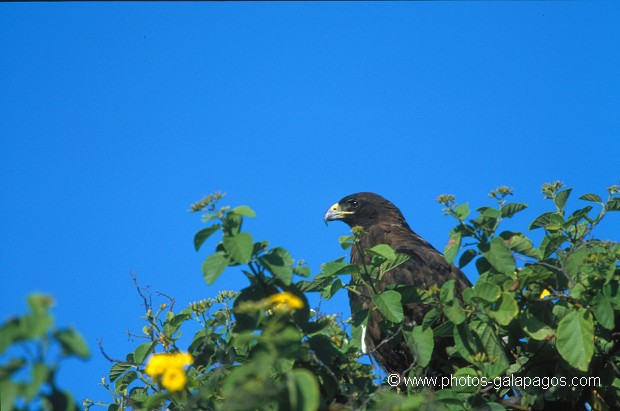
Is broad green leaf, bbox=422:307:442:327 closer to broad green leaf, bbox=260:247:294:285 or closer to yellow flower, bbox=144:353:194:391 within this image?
broad green leaf, bbox=260:247:294:285

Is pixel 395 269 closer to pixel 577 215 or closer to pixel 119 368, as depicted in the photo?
pixel 577 215

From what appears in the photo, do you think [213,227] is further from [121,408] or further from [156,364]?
[121,408]

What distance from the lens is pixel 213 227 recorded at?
284cm

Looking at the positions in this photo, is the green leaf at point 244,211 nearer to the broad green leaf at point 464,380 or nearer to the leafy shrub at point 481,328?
the leafy shrub at point 481,328

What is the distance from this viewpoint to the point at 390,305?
12.5ft

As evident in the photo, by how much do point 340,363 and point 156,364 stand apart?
1.45 m

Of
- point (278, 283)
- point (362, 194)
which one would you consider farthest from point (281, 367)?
point (362, 194)

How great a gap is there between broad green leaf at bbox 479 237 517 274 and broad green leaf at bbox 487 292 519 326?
0.43 feet

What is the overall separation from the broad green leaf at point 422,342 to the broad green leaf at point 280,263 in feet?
3.73

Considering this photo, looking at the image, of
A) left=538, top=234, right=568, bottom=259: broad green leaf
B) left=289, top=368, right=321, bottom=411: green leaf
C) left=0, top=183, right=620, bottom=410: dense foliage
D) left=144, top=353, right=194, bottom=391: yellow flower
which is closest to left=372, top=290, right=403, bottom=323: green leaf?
left=0, top=183, right=620, bottom=410: dense foliage

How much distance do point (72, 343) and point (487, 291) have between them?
2.23 metres

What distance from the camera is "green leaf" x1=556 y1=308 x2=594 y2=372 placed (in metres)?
3.44

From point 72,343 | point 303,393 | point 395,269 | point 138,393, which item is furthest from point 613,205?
point 72,343

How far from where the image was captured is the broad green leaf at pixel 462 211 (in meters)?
3.52
